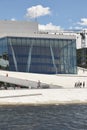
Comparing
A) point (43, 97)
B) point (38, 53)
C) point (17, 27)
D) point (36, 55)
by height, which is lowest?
point (43, 97)

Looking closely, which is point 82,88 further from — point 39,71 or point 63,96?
point 39,71

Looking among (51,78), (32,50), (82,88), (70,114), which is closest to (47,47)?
(32,50)

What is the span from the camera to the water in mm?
55000

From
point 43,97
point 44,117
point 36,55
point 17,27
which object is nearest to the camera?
point 44,117

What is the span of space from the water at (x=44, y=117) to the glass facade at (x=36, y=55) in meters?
24.3

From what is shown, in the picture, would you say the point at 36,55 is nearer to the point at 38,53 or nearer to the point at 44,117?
the point at 38,53

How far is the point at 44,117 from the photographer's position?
203 ft

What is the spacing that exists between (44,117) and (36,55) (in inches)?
1520

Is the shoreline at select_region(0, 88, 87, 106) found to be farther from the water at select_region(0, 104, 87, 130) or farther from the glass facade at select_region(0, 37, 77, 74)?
the glass facade at select_region(0, 37, 77, 74)

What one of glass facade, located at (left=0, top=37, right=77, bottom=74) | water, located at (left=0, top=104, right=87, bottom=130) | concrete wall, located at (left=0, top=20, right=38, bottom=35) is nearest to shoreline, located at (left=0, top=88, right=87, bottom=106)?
water, located at (left=0, top=104, right=87, bottom=130)

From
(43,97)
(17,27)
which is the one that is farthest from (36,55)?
(43,97)

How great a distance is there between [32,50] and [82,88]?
20.5m

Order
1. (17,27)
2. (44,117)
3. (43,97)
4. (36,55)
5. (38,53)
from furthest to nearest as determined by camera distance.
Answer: (17,27) < (38,53) < (36,55) < (43,97) < (44,117)

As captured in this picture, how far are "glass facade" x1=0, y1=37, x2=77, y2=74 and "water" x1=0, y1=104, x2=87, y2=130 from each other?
2431 centimetres
